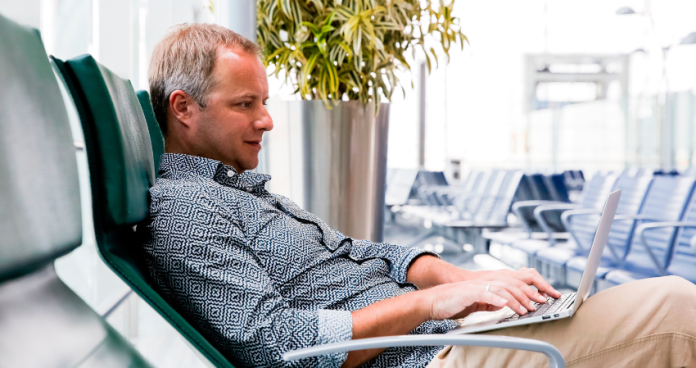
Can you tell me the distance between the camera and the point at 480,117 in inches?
370

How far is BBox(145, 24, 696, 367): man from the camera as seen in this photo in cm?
88

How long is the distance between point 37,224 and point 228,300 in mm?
320

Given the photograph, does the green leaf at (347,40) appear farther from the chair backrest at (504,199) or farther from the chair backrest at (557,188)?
the chair backrest at (557,188)

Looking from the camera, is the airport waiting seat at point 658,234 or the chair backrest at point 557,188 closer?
the airport waiting seat at point 658,234

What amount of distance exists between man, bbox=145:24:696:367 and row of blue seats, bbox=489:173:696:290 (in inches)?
67.4

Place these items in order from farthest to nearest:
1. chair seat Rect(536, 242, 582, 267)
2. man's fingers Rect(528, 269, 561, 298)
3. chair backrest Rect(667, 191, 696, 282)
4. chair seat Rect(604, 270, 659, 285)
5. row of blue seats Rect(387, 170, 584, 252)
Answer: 1. row of blue seats Rect(387, 170, 584, 252)
2. chair seat Rect(536, 242, 582, 267)
3. chair backrest Rect(667, 191, 696, 282)
4. chair seat Rect(604, 270, 659, 285)
5. man's fingers Rect(528, 269, 561, 298)

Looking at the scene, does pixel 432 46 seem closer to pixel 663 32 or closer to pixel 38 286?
pixel 38 286

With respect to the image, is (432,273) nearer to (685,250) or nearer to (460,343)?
(460,343)

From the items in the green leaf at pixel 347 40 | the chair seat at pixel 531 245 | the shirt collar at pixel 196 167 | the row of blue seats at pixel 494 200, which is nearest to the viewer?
the shirt collar at pixel 196 167

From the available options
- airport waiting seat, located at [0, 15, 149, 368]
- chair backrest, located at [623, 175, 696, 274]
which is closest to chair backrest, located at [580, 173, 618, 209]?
chair backrest, located at [623, 175, 696, 274]

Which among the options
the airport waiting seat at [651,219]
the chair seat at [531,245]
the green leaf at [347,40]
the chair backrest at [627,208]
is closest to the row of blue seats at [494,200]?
the chair seat at [531,245]

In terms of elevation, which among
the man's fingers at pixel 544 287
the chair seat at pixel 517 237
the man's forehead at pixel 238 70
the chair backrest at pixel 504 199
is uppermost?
the man's forehead at pixel 238 70

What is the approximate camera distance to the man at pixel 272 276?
883 millimetres

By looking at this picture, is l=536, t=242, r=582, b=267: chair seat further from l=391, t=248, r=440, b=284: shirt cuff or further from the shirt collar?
the shirt collar
